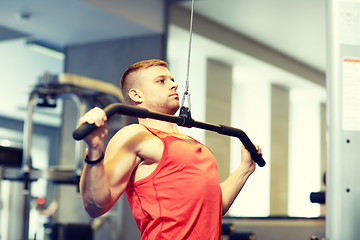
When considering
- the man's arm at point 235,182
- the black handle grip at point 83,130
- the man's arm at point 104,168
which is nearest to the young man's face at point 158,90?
the man's arm at point 104,168

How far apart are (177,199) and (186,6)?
407 centimetres

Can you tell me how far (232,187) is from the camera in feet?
6.04

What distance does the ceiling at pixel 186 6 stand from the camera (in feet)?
15.6

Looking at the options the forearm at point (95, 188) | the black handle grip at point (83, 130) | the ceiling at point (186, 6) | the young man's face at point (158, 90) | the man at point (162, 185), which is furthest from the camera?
the ceiling at point (186, 6)

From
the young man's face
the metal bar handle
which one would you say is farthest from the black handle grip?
the young man's face

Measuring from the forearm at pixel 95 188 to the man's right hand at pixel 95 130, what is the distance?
2 centimetres

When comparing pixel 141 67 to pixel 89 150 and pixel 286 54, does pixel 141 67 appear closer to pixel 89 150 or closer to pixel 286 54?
pixel 89 150

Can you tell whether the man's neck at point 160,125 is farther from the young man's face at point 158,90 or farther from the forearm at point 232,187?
the forearm at point 232,187

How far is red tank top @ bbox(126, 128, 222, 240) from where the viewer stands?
5.10 ft

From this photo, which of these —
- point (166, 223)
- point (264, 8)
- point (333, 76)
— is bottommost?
point (166, 223)

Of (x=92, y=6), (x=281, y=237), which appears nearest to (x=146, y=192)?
(x=281, y=237)

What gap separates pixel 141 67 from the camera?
5.91 ft

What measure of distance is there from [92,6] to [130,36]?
874 mm

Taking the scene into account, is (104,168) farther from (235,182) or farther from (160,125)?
(235,182)
